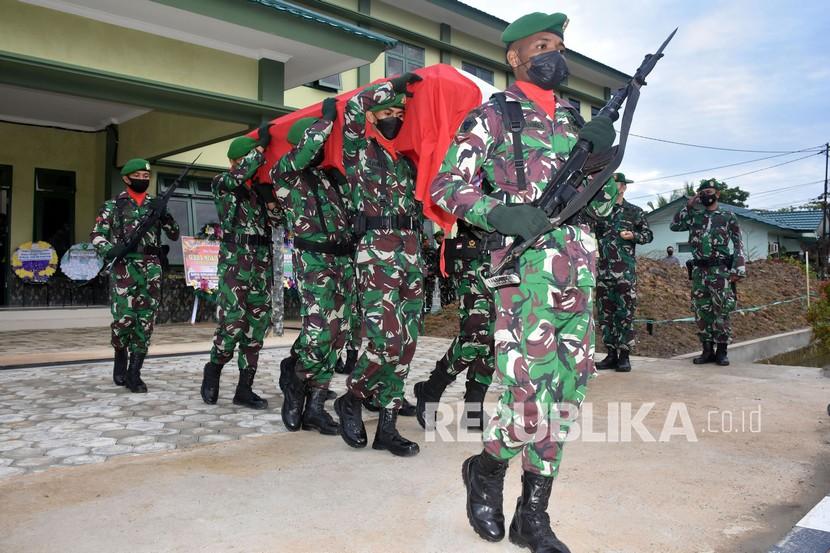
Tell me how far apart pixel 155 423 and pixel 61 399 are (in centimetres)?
131

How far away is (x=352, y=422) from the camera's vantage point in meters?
3.62

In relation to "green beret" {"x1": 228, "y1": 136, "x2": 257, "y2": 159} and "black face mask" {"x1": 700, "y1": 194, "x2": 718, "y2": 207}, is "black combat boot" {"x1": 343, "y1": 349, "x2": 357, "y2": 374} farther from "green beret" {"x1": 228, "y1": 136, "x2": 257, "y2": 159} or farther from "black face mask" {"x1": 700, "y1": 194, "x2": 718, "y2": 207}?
"black face mask" {"x1": 700, "y1": 194, "x2": 718, "y2": 207}

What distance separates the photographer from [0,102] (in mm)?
10500

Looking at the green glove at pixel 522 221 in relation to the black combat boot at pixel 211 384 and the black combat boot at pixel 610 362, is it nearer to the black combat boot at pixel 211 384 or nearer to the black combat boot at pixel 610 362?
the black combat boot at pixel 211 384

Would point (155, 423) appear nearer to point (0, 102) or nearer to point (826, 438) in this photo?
point (826, 438)

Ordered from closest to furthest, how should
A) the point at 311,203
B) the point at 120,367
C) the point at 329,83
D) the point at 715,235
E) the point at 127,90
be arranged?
the point at 311,203
the point at 120,367
the point at 715,235
the point at 127,90
the point at 329,83

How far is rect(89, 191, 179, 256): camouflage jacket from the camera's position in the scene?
5.30m

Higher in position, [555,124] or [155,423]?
[555,124]

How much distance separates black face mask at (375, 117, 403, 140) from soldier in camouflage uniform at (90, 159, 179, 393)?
8.89ft

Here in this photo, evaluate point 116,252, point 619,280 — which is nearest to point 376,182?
point 116,252

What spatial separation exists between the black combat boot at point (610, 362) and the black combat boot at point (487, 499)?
439 cm

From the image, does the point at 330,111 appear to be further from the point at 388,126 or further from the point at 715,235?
the point at 715,235

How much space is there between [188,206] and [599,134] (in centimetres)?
1133

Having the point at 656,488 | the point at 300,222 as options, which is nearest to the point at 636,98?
the point at 656,488
